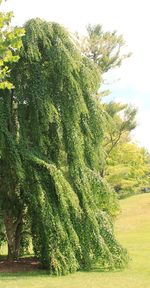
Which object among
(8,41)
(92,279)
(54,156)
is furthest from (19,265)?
(8,41)

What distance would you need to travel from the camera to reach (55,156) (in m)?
11.8

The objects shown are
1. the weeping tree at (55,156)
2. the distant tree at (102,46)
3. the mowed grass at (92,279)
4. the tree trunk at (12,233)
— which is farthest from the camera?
the distant tree at (102,46)

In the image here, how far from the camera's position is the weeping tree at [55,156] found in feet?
35.6

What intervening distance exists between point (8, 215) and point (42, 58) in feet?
13.5

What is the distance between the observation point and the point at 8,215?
476 inches

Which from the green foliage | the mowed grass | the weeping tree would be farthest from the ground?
the green foliage

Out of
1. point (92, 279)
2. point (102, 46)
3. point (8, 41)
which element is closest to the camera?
point (8, 41)

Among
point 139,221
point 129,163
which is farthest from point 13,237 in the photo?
point 129,163

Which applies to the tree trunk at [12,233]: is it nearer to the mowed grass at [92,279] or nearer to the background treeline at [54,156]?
the background treeline at [54,156]

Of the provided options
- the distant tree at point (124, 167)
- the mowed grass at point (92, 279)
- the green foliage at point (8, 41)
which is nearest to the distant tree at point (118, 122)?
the distant tree at point (124, 167)

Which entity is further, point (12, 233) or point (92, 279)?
point (12, 233)

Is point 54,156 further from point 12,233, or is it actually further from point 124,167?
point 124,167

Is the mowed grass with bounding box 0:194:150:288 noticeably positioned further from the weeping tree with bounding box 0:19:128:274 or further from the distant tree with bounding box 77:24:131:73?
the distant tree with bounding box 77:24:131:73

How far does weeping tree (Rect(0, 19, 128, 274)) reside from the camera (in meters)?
10.8
